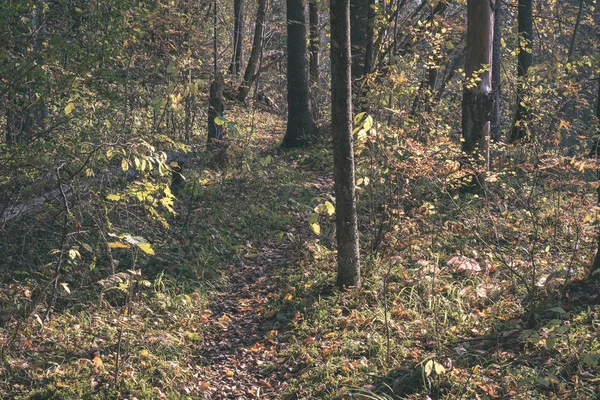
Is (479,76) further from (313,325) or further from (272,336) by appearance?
(272,336)

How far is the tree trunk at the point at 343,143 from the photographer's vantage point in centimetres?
602

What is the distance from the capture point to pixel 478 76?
9.56 meters

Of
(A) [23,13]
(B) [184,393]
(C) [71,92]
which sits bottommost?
(B) [184,393]

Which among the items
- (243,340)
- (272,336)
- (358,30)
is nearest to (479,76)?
(358,30)

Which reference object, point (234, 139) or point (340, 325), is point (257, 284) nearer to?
Answer: point (340, 325)

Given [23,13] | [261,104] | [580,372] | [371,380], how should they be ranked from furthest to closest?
[261,104] → [23,13] → [371,380] → [580,372]

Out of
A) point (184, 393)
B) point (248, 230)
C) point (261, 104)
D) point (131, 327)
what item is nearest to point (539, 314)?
point (184, 393)

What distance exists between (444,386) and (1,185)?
16.7ft

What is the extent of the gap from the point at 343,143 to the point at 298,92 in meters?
8.26

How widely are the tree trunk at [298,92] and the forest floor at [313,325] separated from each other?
5.77 m

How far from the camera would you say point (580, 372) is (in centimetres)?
463

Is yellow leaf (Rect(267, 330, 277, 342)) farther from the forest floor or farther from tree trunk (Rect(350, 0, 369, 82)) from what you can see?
tree trunk (Rect(350, 0, 369, 82))

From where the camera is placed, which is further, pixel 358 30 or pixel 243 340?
pixel 358 30

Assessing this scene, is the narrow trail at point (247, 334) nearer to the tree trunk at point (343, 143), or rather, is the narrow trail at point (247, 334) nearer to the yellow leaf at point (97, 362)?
the yellow leaf at point (97, 362)
